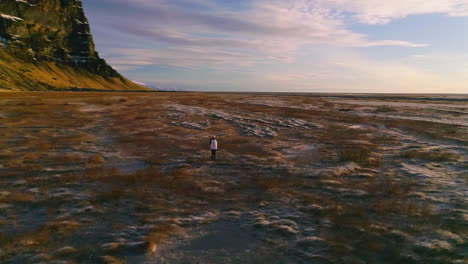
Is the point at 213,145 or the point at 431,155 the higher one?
the point at 213,145

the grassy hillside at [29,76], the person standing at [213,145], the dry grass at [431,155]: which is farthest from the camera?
the grassy hillside at [29,76]

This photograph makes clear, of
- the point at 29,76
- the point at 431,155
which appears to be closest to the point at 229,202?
the point at 431,155

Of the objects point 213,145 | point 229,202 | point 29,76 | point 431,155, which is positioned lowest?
point 229,202

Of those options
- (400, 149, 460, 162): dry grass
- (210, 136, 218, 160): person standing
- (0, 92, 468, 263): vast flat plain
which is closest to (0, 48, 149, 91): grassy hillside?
(0, 92, 468, 263): vast flat plain

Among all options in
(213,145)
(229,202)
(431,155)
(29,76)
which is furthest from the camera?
(29,76)

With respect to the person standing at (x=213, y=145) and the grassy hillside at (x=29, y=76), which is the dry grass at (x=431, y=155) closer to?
the person standing at (x=213, y=145)

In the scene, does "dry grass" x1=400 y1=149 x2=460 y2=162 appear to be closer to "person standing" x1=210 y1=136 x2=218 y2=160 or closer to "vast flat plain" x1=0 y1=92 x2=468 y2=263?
"vast flat plain" x1=0 y1=92 x2=468 y2=263

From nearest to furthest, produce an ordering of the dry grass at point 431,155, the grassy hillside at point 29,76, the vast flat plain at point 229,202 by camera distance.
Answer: the vast flat plain at point 229,202 → the dry grass at point 431,155 → the grassy hillside at point 29,76

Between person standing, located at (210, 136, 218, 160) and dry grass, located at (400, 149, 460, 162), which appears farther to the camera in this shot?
dry grass, located at (400, 149, 460, 162)

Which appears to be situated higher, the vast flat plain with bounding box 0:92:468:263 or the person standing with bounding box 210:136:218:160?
the person standing with bounding box 210:136:218:160

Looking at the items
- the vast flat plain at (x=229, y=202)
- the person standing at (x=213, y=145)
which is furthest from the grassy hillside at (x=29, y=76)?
the person standing at (x=213, y=145)

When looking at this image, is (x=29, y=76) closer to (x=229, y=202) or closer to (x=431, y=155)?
(x=229, y=202)

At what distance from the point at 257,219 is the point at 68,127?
29242 millimetres

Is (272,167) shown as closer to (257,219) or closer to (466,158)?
(257,219)
